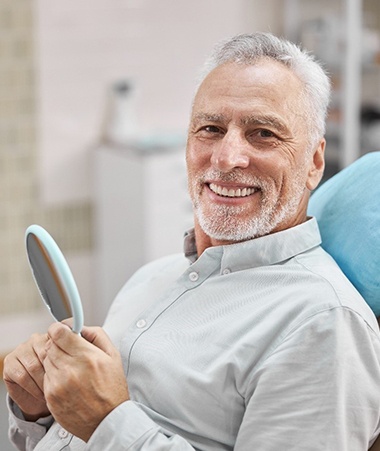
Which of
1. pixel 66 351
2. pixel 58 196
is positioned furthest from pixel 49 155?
pixel 66 351

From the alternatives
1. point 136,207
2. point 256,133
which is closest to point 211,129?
point 256,133

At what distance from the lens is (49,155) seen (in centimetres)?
382

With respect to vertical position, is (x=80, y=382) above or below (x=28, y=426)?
above

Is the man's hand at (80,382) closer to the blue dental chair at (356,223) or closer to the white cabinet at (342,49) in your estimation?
the blue dental chair at (356,223)

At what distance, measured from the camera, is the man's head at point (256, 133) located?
1.57 meters

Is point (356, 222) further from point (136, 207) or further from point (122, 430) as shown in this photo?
point (136, 207)

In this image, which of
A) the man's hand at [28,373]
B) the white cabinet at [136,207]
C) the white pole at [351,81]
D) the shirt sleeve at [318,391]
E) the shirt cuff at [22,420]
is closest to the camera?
the shirt sleeve at [318,391]

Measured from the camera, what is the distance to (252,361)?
1.42 metres

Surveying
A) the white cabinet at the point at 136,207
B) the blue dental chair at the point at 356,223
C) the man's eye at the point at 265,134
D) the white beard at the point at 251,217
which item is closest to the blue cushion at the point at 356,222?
the blue dental chair at the point at 356,223

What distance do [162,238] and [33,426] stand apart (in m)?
2.03

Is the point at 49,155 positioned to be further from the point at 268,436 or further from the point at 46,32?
the point at 268,436

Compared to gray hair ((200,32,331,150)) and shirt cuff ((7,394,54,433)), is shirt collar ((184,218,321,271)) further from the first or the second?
shirt cuff ((7,394,54,433))

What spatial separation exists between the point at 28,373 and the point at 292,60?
73cm

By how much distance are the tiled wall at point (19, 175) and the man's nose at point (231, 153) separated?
7.42ft
